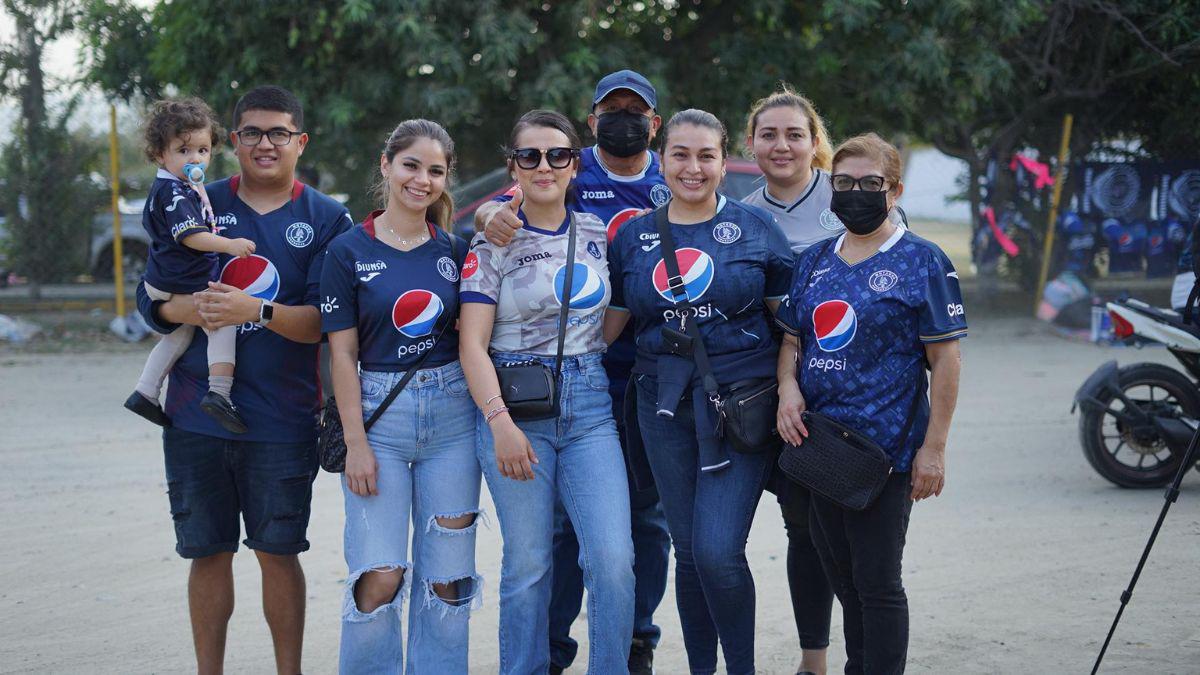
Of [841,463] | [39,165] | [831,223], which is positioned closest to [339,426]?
[841,463]

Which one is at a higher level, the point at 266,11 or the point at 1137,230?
the point at 266,11

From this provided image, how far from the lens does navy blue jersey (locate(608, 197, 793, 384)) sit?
11.9 feet

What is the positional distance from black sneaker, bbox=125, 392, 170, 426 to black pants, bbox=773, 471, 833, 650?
2.12 metres

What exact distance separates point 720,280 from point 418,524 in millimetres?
1242

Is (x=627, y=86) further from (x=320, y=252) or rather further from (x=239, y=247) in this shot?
(x=239, y=247)

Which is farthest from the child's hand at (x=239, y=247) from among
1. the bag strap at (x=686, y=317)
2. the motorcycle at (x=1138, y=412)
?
the motorcycle at (x=1138, y=412)

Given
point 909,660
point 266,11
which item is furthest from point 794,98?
point 266,11

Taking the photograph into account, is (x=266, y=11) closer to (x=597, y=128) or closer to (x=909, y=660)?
(x=597, y=128)

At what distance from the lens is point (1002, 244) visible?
47.6 ft

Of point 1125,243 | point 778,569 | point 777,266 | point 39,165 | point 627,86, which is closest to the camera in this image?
point 777,266

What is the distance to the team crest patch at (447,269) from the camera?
12.0 feet

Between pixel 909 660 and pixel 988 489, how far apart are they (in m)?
2.75

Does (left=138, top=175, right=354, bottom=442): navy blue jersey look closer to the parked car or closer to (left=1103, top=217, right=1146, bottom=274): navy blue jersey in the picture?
the parked car

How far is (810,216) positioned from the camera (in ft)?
13.1
